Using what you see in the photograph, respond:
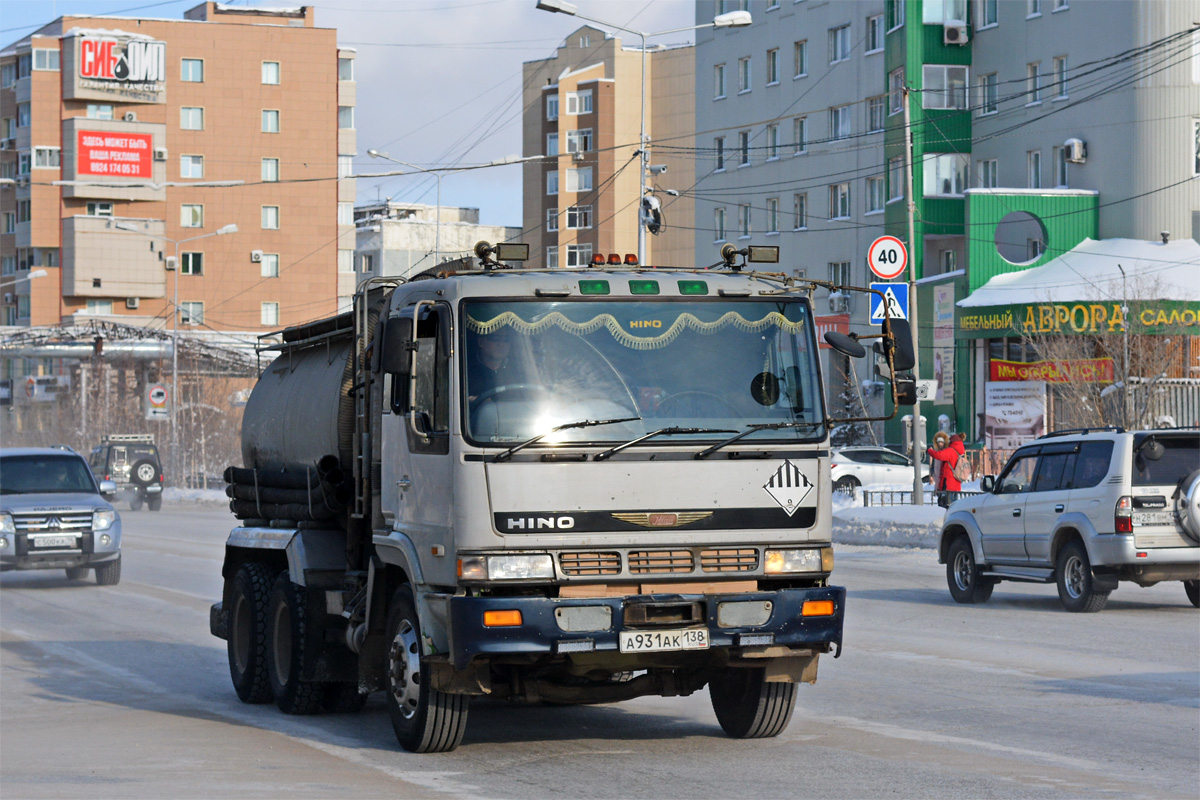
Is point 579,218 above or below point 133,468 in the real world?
above

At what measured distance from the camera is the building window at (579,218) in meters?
104

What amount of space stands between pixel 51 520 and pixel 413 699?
563 inches

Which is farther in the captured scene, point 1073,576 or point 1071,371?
point 1071,371

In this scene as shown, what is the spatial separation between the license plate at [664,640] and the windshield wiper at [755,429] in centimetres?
89

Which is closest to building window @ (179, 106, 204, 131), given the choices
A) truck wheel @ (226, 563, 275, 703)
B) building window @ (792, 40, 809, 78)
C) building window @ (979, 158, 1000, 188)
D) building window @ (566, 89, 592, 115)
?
building window @ (566, 89, 592, 115)

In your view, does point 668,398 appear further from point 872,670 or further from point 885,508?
point 885,508

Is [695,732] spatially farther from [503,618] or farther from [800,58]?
[800,58]

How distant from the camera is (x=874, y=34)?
6172 centimetres

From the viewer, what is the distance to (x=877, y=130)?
60.6 meters

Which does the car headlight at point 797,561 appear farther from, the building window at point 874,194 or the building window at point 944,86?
the building window at point 874,194

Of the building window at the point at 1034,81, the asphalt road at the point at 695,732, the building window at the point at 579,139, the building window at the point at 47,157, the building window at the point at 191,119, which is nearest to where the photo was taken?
the asphalt road at the point at 695,732

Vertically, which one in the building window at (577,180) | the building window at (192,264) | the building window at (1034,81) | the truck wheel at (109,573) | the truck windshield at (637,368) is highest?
the building window at (577,180)

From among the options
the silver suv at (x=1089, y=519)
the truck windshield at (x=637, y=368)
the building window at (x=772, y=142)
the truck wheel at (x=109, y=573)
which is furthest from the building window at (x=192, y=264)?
the truck windshield at (x=637, y=368)

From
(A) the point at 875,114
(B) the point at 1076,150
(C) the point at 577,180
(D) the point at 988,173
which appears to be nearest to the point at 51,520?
(B) the point at 1076,150
